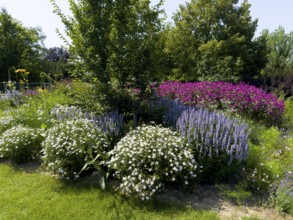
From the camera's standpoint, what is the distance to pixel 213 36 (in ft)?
56.2

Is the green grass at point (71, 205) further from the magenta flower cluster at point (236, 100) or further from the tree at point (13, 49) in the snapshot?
the tree at point (13, 49)

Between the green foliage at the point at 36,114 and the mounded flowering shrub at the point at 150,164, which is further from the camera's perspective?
the green foliage at the point at 36,114

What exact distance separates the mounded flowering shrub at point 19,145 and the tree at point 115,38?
5.42ft

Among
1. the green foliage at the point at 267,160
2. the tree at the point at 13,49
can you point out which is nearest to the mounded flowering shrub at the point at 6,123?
the green foliage at the point at 267,160

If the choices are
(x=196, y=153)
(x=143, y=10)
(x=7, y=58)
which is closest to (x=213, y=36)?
(x=143, y=10)

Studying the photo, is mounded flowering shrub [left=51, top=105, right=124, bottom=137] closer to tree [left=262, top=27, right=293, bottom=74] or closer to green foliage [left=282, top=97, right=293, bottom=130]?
green foliage [left=282, top=97, right=293, bottom=130]

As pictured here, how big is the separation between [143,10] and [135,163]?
328 centimetres

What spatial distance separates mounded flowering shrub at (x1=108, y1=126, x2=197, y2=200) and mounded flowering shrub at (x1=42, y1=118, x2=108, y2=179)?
49cm

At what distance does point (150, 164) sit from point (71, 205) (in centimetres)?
122

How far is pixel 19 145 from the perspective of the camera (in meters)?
4.61

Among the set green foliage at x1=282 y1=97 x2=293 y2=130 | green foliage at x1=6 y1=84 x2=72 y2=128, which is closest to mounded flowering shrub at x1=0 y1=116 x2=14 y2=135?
green foliage at x1=6 y1=84 x2=72 y2=128

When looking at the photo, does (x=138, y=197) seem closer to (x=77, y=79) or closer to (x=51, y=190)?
(x=51, y=190)

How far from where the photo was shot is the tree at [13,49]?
814 inches

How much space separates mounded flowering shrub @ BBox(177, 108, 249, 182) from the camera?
12.2ft
